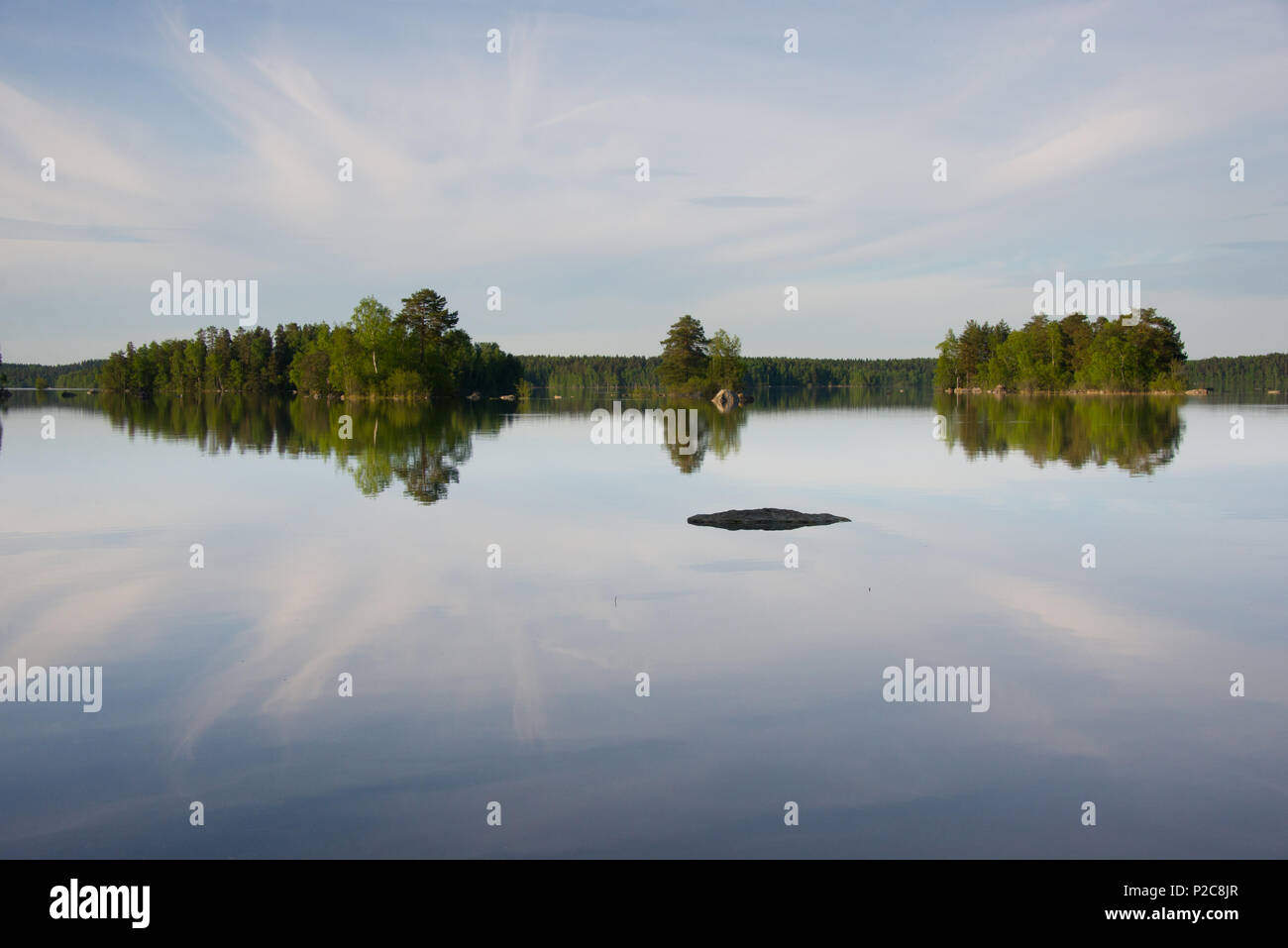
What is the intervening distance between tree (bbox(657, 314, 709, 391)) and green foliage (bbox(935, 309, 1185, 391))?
49.7 metres

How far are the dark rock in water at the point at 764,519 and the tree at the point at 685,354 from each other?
11548 cm

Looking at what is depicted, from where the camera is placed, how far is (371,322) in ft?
370

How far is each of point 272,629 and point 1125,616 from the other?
10892 mm

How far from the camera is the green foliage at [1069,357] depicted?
125 metres

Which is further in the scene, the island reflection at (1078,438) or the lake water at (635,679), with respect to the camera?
the island reflection at (1078,438)

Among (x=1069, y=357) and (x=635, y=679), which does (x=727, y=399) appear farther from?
(x=635, y=679)

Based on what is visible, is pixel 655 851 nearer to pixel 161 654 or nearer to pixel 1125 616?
Result: pixel 161 654
